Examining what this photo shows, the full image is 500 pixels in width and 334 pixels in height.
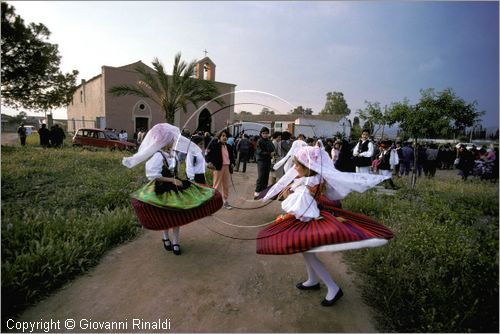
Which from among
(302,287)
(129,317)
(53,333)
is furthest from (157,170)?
(302,287)

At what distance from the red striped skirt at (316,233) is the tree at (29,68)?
62.1ft

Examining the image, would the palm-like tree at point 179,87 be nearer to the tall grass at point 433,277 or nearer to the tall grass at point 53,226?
the tall grass at point 53,226

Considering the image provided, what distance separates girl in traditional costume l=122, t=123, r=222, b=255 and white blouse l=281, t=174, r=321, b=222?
160 centimetres

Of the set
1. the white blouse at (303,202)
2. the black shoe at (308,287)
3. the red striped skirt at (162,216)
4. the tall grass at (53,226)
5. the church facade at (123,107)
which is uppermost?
the church facade at (123,107)

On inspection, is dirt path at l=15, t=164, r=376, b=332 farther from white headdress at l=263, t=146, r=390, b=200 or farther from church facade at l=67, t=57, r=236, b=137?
church facade at l=67, t=57, r=236, b=137

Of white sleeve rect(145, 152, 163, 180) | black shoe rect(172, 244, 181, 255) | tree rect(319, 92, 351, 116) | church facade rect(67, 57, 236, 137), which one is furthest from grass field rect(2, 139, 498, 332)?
tree rect(319, 92, 351, 116)

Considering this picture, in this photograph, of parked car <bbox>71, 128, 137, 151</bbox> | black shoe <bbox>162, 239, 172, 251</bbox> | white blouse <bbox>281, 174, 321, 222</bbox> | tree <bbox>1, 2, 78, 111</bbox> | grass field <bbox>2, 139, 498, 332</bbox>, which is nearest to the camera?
grass field <bbox>2, 139, 498, 332</bbox>

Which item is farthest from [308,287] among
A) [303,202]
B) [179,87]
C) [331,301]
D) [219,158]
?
[179,87]

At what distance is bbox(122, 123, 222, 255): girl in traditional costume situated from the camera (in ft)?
14.1

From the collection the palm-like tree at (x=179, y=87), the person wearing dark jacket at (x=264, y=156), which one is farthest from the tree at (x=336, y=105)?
the person wearing dark jacket at (x=264, y=156)

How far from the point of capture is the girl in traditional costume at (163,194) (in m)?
4.31

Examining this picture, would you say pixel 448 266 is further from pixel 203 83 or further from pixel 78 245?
pixel 203 83

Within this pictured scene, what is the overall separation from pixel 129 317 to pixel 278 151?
19.8 feet

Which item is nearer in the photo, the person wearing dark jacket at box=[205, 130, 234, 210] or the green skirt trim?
the green skirt trim
